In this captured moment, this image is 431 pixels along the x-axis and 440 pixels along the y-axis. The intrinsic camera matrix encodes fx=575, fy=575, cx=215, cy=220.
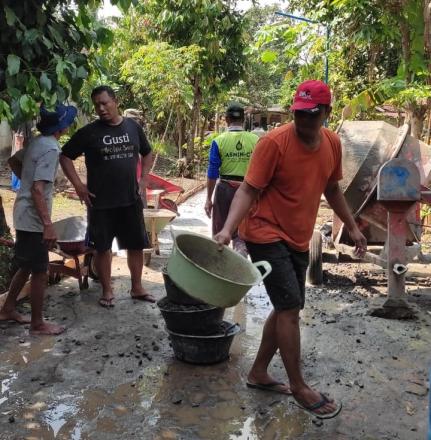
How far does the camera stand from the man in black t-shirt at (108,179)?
17.1ft

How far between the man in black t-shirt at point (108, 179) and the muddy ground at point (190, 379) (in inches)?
23.1

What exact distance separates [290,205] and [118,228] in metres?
2.61

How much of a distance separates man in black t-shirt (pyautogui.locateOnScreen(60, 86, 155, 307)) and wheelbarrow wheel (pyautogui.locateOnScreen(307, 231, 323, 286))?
185cm

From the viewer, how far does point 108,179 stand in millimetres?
5281

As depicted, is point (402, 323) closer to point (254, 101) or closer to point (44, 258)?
point (44, 258)

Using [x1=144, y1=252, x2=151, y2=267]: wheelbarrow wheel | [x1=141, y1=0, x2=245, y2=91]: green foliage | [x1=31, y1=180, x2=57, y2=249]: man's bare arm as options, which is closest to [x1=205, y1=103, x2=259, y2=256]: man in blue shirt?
[x1=144, y1=252, x2=151, y2=267]: wheelbarrow wheel

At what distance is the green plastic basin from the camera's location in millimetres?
3049

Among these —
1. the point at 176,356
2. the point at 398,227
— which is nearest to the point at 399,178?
the point at 398,227

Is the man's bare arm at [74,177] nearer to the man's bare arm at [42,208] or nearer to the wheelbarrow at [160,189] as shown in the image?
the man's bare arm at [42,208]

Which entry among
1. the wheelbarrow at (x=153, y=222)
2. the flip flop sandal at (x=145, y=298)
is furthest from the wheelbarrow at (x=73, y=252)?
the wheelbarrow at (x=153, y=222)

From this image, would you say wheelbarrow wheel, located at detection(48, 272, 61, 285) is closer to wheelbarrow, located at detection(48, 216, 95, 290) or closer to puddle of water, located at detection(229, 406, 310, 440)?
wheelbarrow, located at detection(48, 216, 95, 290)

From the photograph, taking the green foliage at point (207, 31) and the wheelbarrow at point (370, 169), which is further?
the green foliage at point (207, 31)

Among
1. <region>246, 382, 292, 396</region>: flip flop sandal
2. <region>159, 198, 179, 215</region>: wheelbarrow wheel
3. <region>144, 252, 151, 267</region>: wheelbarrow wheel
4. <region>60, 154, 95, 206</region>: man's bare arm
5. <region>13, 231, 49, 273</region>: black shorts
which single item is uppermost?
<region>60, 154, 95, 206</region>: man's bare arm

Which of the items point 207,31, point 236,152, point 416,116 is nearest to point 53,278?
point 236,152
